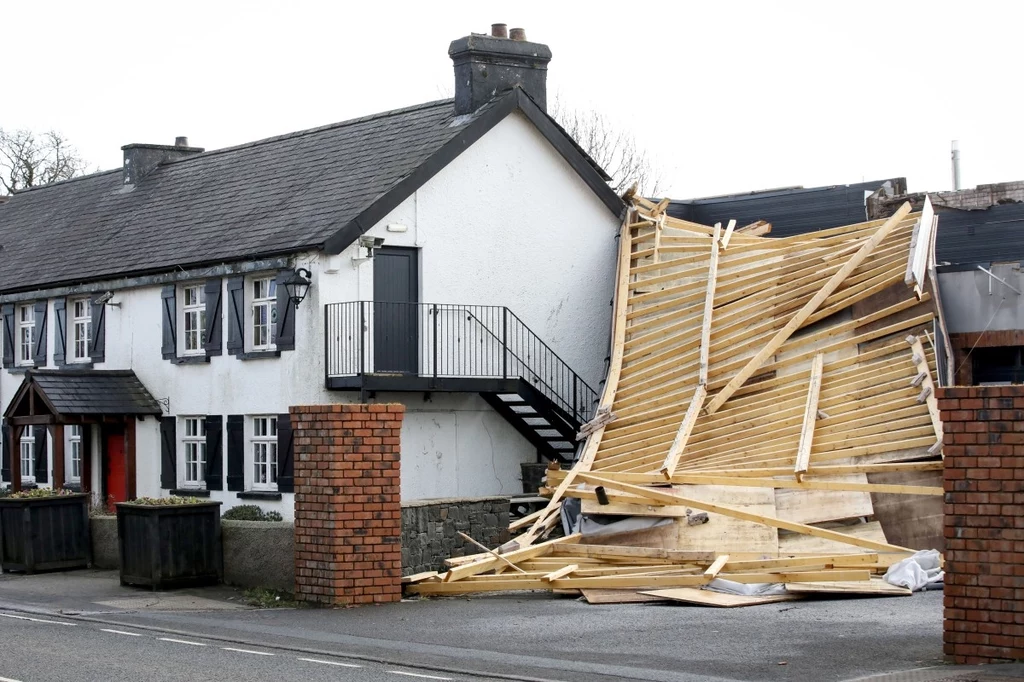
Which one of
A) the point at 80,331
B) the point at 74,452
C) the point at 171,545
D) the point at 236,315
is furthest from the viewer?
the point at 74,452

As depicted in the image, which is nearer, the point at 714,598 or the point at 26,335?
the point at 714,598

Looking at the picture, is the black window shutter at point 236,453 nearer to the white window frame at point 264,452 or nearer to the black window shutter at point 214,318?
the white window frame at point 264,452

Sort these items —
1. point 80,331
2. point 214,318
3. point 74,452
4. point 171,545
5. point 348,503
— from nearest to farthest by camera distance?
point 348,503
point 171,545
point 214,318
point 80,331
point 74,452

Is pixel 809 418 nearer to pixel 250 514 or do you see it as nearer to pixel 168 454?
pixel 250 514

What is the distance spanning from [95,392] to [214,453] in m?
2.61

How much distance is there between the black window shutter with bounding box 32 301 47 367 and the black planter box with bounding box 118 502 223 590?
13.1m

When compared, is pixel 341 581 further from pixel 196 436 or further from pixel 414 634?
pixel 196 436

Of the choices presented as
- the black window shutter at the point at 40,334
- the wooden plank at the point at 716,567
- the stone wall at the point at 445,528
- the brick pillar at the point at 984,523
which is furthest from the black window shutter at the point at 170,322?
the brick pillar at the point at 984,523

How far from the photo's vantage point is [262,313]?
80.5ft

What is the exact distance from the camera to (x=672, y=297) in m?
24.3

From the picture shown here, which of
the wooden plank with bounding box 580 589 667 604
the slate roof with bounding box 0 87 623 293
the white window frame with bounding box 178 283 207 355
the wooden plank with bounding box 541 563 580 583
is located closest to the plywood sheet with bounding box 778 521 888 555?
the wooden plank with bounding box 580 589 667 604

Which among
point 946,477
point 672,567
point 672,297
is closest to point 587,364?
point 672,297

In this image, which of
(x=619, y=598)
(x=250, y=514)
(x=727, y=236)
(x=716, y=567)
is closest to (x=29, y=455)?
(x=250, y=514)

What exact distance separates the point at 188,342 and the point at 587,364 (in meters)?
7.18
